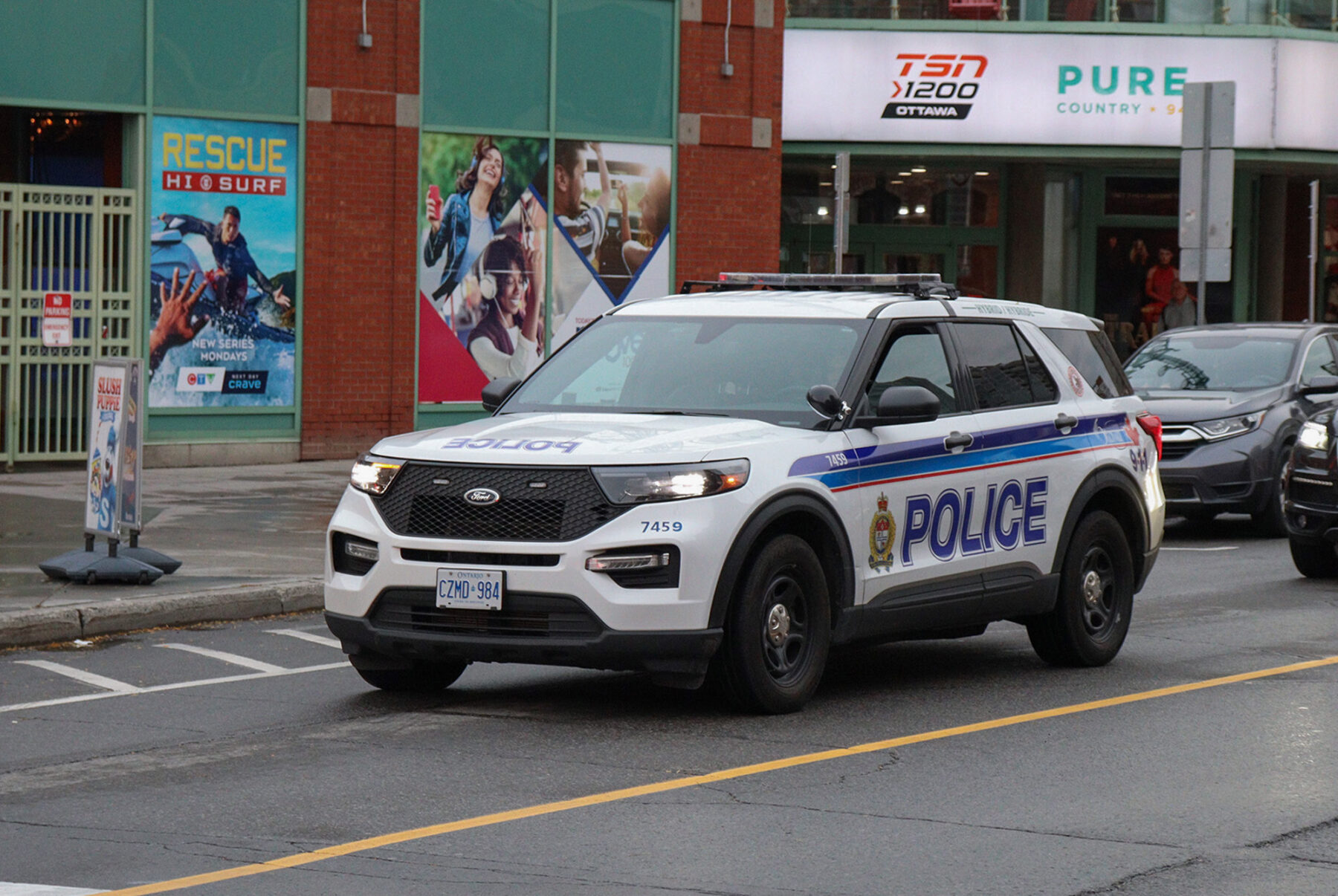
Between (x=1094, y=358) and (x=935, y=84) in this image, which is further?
(x=935, y=84)

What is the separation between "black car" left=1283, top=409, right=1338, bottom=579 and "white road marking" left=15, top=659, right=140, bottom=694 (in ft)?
27.4

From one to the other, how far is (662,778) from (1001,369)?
3.49m

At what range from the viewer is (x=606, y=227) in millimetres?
23156

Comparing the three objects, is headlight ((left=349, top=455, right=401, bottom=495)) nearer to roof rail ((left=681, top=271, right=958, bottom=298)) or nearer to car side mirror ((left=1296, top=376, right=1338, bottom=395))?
roof rail ((left=681, top=271, right=958, bottom=298))

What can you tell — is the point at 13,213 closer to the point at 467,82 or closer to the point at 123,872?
the point at 467,82

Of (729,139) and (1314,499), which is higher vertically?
(729,139)

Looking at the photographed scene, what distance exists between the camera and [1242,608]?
502 inches

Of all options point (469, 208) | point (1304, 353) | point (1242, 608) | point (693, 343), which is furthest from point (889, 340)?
point (469, 208)

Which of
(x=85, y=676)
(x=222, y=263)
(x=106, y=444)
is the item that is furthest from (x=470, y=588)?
(x=222, y=263)

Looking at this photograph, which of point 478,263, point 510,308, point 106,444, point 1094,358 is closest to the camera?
point 1094,358

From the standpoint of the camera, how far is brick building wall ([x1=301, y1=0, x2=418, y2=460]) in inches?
820

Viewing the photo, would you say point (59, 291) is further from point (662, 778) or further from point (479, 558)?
point (662, 778)

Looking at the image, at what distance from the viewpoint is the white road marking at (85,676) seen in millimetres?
9508

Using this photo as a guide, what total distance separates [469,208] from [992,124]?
1009cm
